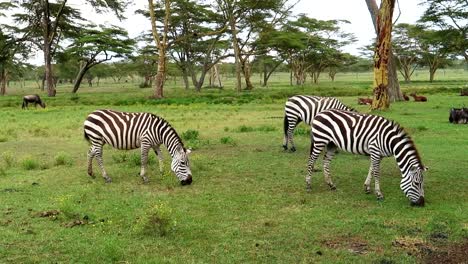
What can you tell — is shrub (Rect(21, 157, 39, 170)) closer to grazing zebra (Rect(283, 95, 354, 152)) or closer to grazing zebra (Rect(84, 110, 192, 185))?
grazing zebra (Rect(84, 110, 192, 185))

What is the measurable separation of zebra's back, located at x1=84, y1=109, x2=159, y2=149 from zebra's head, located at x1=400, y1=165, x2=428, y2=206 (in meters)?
4.79

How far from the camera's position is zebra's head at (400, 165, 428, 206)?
24.5 feet

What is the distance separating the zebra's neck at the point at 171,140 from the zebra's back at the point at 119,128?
326 mm

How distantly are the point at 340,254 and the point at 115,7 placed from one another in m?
35.2

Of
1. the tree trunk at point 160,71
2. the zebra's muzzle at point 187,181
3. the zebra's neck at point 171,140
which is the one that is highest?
the tree trunk at point 160,71

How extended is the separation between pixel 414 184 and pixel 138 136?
16.9ft

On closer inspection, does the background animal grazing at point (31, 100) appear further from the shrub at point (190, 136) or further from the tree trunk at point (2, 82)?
the tree trunk at point (2, 82)

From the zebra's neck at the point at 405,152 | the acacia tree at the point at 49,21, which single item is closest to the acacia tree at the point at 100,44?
the acacia tree at the point at 49,21

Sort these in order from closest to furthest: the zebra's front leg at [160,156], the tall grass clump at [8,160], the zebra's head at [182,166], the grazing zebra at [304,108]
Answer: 1. the zebra's head at [182,166]
2. the zebra's front leg at [160,156]
3. the tall grass clump at [8,160]
4. the grazing zebra at [304,108]

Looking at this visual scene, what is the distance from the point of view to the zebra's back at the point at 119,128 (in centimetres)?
963

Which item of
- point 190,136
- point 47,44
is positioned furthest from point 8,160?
point 47,44

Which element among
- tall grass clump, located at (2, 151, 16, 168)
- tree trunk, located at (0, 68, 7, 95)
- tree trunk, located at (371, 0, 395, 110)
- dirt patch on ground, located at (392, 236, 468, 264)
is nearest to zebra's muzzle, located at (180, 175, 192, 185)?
dirt patch on ground, located at (392, 236, 468, 264)

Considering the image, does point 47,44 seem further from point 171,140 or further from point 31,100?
point 171,140

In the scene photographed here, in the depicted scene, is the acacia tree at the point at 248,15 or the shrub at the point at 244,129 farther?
the acacia tree at the point at 248,15
